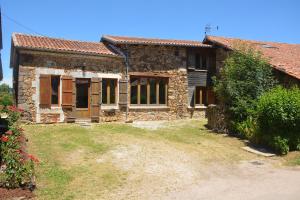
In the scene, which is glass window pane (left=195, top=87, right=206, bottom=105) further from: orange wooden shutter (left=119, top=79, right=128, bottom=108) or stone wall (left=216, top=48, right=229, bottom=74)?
orange wooden shutter (left=119, top=79, right=128, bottom=108)

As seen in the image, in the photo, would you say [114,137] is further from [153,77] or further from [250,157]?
[153,77]

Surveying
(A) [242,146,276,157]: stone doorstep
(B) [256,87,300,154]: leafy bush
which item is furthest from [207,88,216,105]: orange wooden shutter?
(A) [242,146,276,157]: stone doorstep

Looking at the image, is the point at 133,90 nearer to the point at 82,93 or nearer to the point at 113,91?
the point at 113,91

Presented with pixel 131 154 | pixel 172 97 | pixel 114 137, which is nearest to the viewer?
pixel 131 154

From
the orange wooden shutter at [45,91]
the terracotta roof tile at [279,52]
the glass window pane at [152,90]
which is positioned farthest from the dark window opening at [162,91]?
the orange wooden shutter at [45,91]

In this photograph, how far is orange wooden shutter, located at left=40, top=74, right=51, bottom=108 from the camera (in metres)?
15.9

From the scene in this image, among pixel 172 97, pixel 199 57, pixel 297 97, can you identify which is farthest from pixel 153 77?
pixel 297 97

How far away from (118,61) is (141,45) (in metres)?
1.66

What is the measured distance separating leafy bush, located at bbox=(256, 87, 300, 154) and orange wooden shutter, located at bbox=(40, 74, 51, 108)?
31.0ft

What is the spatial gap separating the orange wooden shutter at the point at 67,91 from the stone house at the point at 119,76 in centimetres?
5

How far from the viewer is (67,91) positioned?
1648 cm

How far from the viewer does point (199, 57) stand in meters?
20.7

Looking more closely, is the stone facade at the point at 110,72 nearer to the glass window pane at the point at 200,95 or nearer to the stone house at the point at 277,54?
the glass window pane at the point at 200,95

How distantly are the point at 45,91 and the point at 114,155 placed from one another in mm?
6968
